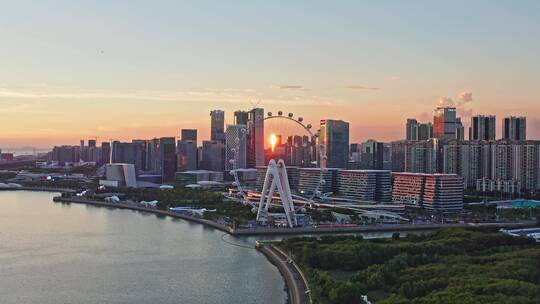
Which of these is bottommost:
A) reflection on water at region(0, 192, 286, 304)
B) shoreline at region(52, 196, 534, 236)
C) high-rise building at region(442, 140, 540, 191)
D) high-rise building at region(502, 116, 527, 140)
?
reflection on water at region(0, 192, 286, 304)

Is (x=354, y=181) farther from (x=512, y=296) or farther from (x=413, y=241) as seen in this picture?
(x=512, y=296)

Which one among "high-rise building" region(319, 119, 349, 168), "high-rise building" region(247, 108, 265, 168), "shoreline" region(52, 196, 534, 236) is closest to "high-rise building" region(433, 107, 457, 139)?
"high-rise building" region(319, 119, 349, 168)

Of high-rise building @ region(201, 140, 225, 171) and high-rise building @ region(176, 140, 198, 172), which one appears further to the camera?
high-rise building @ region(201, 140, 225, 171)

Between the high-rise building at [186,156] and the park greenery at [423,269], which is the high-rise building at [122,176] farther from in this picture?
the park greenery at [423,269]

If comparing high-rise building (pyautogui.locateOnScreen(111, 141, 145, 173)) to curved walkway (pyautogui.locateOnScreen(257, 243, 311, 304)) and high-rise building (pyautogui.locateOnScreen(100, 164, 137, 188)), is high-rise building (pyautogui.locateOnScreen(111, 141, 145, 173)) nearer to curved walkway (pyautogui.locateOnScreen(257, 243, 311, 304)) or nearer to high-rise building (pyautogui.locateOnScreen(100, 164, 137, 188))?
high-rise building (pyautogui.locateOnScreen(100, 164, 137, 188))

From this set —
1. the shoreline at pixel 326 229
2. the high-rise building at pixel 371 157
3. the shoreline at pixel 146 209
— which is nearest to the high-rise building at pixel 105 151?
the high-rise building at pixel 371 157

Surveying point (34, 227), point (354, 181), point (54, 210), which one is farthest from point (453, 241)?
point (54, 210)

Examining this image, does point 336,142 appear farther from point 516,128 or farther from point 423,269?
point 423,269
